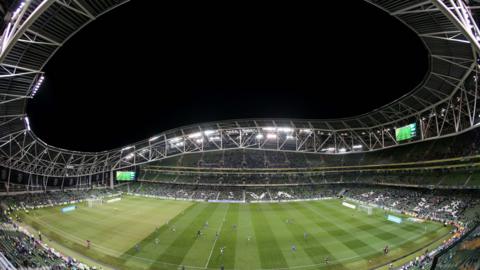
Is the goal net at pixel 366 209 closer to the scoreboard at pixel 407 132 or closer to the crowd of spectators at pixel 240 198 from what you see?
the crowd of spectators at pixel 240 198

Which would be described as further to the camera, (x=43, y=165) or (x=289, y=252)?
(x=43, y=165)

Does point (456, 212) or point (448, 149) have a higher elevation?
point (448, 149)

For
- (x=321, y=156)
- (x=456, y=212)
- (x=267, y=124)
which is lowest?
(x=456, y=212)

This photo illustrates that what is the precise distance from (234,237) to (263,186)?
35712 millimetres

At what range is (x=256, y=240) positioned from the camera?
29.8 m

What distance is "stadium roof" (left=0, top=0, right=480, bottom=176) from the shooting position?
14905mm

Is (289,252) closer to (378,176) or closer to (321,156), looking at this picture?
(378,176)

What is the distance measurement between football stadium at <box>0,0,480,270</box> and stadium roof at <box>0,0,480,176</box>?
0.48 feet

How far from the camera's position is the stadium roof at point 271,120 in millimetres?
14905

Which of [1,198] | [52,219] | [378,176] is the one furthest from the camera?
[378,176]

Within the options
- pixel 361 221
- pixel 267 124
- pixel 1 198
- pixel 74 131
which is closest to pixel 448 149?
pixel 361 221

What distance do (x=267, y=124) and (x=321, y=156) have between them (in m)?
27.2

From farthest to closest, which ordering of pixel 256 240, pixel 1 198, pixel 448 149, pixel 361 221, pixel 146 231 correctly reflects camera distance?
pixel 1 198, pixel 448 149, pixel 361 221, pixel 146 231, pixel 256 240

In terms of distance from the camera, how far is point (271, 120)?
5181 centimetres
